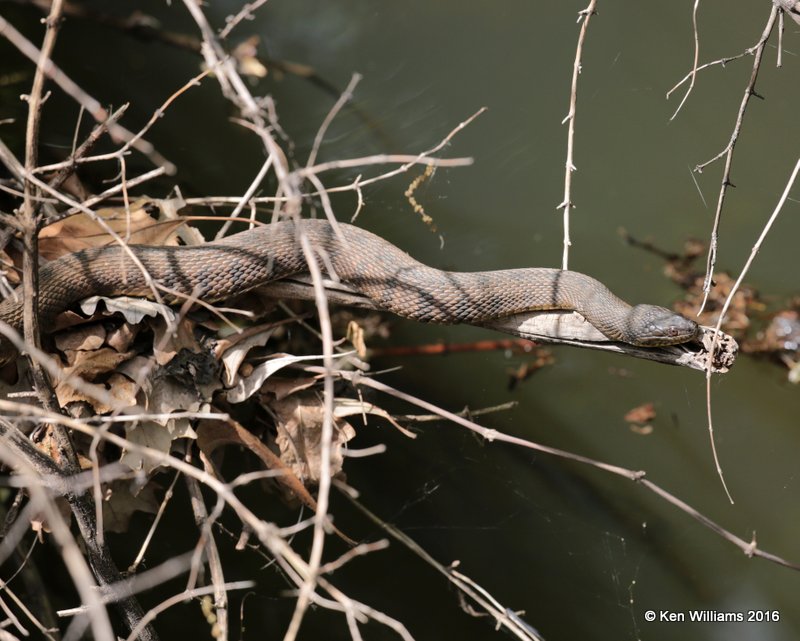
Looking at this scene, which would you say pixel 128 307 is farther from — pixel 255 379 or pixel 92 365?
pixel 255 379

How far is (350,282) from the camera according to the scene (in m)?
2.90

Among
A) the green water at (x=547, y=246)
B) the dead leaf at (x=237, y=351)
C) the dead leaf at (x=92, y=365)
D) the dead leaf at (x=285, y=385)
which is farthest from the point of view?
the green water at (x=547, y=246)

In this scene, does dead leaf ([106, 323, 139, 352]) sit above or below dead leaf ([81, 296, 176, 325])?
below

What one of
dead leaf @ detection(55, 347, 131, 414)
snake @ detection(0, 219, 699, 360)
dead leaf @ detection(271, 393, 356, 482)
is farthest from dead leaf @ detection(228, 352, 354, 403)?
dead leaf @ detection(55, 347, 131, 414)

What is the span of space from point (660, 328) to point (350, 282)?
1.23m

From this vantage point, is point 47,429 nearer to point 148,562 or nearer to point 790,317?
point 148,562

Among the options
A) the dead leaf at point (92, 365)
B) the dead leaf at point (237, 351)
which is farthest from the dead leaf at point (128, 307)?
the dead leaf at point (237, 351)

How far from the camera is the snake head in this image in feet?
8.89

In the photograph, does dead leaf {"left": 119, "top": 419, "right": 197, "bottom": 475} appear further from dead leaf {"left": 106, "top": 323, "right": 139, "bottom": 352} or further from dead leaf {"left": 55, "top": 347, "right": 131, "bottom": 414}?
dead leaf {"left": 106, "top": 323, "right": 139, "bottom": 352}

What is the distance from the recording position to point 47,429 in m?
2.46

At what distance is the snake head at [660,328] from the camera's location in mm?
2709

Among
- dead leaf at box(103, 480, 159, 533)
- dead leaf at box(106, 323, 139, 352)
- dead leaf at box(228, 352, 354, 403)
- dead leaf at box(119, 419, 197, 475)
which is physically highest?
dead leaf at box(106, 323, 139, 352)

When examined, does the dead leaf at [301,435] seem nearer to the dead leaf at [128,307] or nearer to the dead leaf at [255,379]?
the dead leaf at [255,379]

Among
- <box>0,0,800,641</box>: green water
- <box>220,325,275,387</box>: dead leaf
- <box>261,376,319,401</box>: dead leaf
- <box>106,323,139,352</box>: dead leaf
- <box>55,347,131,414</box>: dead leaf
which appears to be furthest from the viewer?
<box>0,0,800,641</box>: green water
